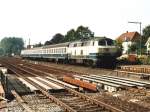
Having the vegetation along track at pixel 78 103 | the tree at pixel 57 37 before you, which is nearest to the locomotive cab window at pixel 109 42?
the vegetation along track at pixel 78 103

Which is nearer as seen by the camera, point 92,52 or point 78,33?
point 92,52

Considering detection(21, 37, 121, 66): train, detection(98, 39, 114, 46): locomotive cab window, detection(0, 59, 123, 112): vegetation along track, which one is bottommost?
detection(0, 59, 123, 112): vegetation along track

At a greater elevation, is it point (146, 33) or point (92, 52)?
point (146, 33)

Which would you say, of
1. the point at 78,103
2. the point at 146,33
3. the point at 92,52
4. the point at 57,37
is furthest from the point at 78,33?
the point at 78,103

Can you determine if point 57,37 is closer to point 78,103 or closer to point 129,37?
point 129,37

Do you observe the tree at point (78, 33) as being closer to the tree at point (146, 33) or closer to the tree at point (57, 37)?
the tree at point (57, 37)

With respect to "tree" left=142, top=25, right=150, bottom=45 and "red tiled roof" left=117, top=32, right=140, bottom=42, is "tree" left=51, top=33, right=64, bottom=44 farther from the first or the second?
"tree" left=142, top=25, right=150, bottom=45

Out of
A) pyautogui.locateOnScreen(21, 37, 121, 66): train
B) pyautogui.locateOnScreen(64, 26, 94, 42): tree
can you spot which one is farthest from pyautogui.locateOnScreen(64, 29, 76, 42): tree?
pyautogui.locateOnScreen(21, 37, 121, 66): train

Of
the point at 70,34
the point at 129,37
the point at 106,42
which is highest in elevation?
the point at 70,34

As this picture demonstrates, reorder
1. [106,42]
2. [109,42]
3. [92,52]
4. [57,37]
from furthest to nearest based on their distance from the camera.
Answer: [57,37] → [92,52] → [109,42] → [106,42]

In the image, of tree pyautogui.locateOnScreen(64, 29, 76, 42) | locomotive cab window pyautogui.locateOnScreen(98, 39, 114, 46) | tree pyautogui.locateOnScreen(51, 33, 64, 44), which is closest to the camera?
locomotive cab window pyautogui.locateOnScreen(98, 39, 114, 46)

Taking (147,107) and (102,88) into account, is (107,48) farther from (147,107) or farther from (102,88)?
(147,107)

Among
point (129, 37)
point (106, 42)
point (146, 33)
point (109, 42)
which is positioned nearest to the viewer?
→ point (106, 42)

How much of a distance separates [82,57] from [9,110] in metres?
25.6
